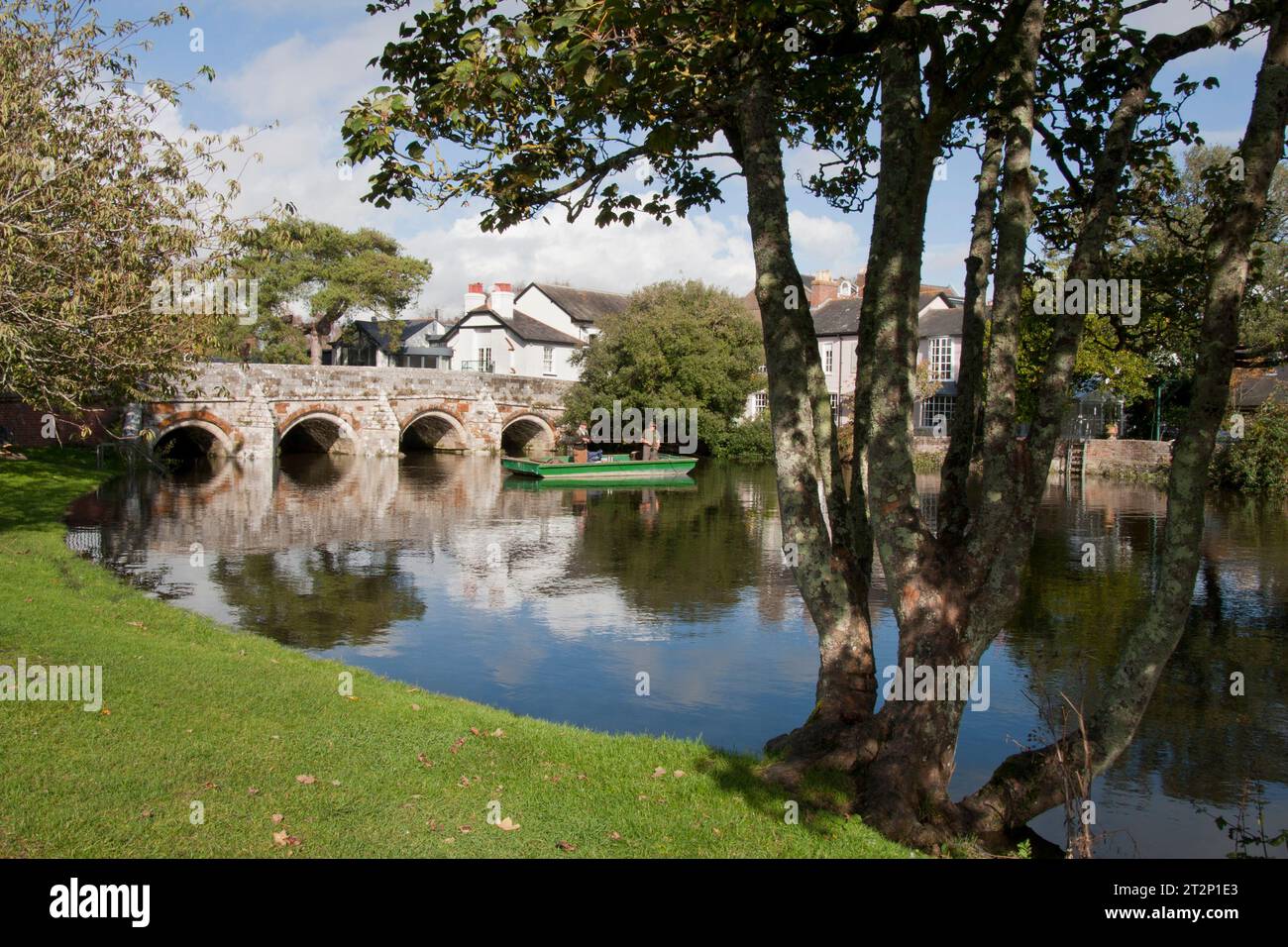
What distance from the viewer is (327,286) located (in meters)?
59.0

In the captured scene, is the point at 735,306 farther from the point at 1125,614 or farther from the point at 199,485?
the point at 1125,614

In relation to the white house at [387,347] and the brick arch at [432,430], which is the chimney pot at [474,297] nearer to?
the white house at [387,347]

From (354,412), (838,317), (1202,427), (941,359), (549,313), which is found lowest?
(1202,427)

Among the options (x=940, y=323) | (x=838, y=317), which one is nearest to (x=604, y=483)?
(x=940, y=323)

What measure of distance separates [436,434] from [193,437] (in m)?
13.2

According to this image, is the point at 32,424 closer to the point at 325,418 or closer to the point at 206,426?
the point at 206,426

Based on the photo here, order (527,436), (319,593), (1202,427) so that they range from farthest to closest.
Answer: (527,436) → (319,593) → (1202,427)

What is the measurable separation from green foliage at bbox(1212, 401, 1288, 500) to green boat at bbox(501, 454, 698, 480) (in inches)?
737

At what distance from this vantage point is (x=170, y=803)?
6.03 meters

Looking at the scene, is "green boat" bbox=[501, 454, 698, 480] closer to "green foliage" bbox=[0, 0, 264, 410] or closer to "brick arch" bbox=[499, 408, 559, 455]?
"brick arch" bbox=[499, 408, 559, 455]

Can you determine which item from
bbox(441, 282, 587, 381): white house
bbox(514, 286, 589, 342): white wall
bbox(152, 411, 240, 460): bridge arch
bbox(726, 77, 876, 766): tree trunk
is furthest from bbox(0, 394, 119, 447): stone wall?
bbox(514, 286, 589, 342): white wall

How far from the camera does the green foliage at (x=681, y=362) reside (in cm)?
4678

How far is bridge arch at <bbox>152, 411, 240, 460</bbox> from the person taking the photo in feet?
129

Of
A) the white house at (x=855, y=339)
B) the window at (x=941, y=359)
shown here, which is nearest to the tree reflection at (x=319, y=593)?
the white house at (x=855, y=339)
